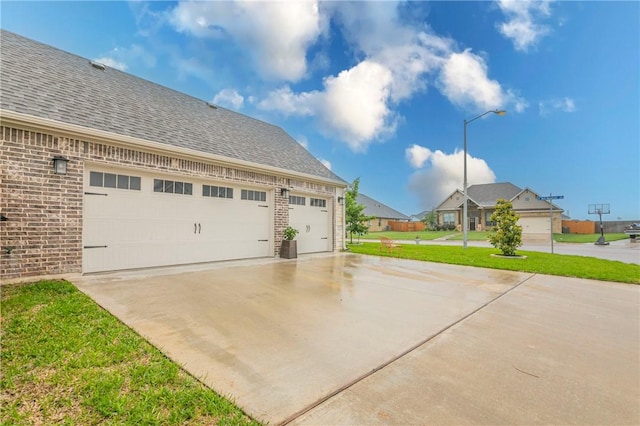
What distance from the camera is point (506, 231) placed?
11.4 m

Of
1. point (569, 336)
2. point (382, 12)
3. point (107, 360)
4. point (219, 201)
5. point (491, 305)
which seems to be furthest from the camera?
point (382, 12)

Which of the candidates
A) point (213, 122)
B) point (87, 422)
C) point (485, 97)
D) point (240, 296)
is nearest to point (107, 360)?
point (87, 422)

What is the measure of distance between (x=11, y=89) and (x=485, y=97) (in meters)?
19.6

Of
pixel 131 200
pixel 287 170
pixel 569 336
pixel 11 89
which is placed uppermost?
pixel 11 89

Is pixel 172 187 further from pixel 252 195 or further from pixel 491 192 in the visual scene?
pixel 491 192

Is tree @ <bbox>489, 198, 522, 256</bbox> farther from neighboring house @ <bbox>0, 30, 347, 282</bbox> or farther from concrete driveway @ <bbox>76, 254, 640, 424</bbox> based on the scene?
neighboring house @ <bbox>0, 30, 347, 282</bbox>

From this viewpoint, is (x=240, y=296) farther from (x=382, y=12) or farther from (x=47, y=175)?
(x=382, y=12)

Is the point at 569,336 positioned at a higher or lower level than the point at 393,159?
lower

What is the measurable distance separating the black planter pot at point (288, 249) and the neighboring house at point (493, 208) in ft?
89.3

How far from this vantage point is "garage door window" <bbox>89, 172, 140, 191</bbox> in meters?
6.25

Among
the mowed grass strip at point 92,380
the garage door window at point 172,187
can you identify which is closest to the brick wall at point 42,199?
the garage door window at point 172,187

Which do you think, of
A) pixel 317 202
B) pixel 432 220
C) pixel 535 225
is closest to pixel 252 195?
pixel 317 202

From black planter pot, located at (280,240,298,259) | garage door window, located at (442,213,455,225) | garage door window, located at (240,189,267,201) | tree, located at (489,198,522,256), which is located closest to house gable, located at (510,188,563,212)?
garage door window, located at (442,213,455,225)

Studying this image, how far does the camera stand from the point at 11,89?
5707mm
